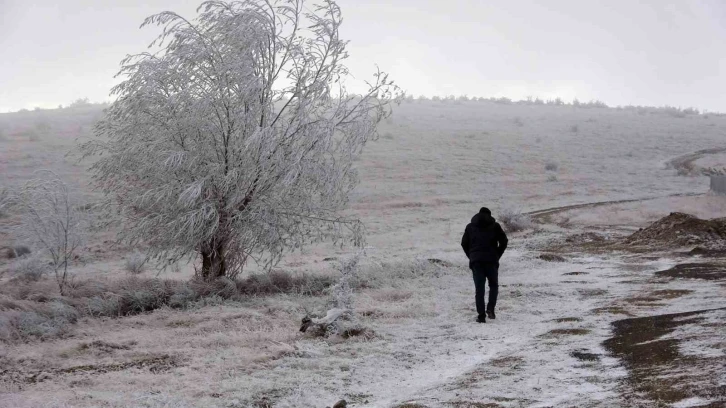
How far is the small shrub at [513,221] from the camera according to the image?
22594 millimetres

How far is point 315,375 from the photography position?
24.4 feet

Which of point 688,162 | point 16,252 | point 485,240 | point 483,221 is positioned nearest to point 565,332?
point 485,240

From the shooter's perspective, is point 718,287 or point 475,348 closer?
point 475,348

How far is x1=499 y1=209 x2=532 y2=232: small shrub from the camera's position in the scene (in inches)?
890

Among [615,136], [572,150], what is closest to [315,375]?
[572,150]

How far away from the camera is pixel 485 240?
1030 cm

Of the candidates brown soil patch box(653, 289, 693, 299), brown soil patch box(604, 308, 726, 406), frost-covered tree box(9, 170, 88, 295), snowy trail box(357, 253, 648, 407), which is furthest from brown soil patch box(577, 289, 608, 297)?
frost-covered tree box(9, 170, 88, 295)

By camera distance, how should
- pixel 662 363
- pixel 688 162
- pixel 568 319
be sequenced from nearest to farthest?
pixel 662 363 → pixel 568 319 → pixel 688 162

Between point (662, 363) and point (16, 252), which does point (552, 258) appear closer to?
point (662, 363)

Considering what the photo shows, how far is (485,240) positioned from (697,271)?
5.58m

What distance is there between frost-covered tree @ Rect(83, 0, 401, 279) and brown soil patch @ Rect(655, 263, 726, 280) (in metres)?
6.65

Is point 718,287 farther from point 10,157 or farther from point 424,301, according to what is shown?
point 10,157

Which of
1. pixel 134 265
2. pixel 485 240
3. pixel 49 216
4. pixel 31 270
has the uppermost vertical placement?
pixel 49 216

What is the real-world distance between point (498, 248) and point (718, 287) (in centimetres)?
388
